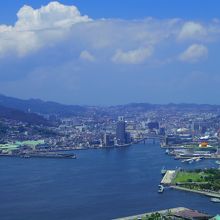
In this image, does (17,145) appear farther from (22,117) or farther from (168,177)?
(168,177)

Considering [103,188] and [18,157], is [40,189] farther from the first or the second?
[18,157]

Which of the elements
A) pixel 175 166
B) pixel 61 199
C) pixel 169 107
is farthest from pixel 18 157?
pixel 169 107

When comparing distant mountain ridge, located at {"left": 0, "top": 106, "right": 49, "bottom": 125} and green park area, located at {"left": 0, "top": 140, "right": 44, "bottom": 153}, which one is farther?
Answer: distant mountain ridge, located at {"left": 0, "top": 106, "right": 49, "bottom": 125}

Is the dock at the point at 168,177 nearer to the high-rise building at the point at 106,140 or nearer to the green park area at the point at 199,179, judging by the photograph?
the green park area at the point at 199,179

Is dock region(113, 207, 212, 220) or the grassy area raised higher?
the grassy area

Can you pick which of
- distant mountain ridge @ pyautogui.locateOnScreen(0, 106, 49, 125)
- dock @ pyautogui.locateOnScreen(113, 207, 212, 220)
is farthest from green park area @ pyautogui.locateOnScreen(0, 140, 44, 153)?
dock @ pyautogui.locateOnScreen(113, 207, 212, 220)

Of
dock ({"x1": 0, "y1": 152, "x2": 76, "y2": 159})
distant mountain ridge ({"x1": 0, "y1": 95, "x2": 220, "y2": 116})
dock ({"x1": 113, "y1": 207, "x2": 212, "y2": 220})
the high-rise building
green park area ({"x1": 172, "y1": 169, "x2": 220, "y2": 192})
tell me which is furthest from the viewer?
distant mountain ridge ({"x1": 0, "y1": 95, "x2": 220, "y2": 116})

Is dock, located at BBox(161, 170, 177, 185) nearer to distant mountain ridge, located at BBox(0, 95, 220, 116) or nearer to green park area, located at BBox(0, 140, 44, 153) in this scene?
green park area, located at BBox(0, 140, 44, 153)
